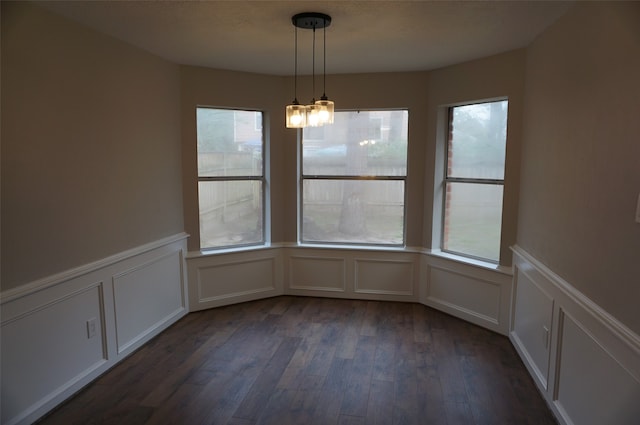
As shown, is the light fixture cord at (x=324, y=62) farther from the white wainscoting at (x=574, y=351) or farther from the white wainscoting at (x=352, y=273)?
the white wainscoting at (x=574, y=351)

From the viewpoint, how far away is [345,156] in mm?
4648

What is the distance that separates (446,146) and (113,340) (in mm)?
3438

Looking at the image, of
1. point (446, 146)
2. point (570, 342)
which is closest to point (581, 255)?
point (570, 342)

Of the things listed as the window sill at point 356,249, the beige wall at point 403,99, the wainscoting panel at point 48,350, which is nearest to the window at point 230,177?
the window sill at point 356,249

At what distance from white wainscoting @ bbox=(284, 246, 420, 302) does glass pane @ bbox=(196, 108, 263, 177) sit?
107 cm

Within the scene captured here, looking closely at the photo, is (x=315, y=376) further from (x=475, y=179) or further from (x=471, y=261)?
(x=475, y=179)

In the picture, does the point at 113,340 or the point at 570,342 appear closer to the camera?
the point at 570,342

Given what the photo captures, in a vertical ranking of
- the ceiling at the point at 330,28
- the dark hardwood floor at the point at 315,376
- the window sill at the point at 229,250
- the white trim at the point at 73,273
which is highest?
the ceiling at the point at 330,28

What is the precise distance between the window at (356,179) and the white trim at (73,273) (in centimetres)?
167

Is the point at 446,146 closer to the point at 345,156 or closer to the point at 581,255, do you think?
the point at 345,156

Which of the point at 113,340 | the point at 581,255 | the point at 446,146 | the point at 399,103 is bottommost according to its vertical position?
the point at 113,340

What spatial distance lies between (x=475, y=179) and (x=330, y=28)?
6.60 feet

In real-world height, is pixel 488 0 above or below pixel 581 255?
above

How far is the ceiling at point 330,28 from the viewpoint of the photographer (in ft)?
8.29
